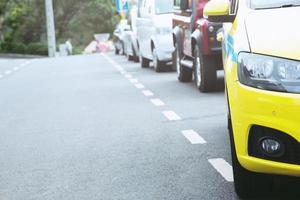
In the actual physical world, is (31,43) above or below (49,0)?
below

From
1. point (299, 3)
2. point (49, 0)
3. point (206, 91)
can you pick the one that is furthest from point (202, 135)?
point (49, 0)

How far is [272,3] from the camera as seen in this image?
16.6ft

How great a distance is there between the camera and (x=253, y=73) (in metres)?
4.25

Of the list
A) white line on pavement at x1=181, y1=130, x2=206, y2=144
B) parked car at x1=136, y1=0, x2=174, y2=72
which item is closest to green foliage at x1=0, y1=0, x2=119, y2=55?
parked car at x1=136, y1=0, x2=174, y2=72

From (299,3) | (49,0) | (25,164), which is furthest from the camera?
(49,0)

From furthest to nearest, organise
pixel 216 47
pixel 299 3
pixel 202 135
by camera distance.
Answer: pixel 216 47 → pixel 202 135 → pixel 299 3

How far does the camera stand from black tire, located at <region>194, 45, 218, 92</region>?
37.0 ft

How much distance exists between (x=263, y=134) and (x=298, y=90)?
35cm

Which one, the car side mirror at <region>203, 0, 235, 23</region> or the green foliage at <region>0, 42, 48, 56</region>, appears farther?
the green foliage at <region>0, 42, 48, 56</region>

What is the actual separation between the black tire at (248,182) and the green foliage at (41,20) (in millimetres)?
56494

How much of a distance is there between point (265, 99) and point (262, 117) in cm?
11

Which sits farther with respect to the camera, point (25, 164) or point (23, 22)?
point (23, 22)

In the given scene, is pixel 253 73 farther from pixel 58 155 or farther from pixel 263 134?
pixel 58 155

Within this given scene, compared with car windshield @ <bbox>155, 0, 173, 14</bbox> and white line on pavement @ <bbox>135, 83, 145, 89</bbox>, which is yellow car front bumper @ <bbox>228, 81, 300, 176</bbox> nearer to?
white line on pavement @ <bbox>135, 83, 145, 89</bbox>
